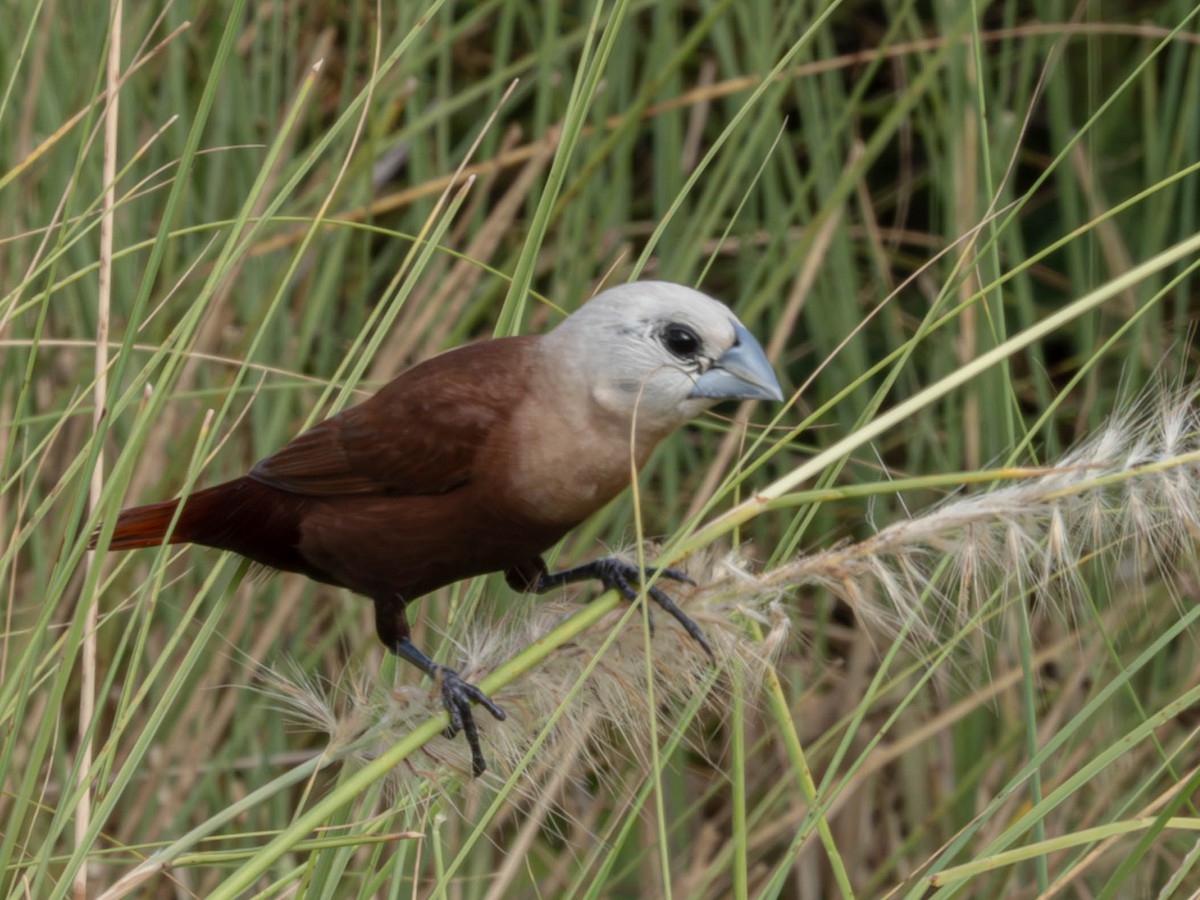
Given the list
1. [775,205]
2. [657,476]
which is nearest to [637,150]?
[657,476]

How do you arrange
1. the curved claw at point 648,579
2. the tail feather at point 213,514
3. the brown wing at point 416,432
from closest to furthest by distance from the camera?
the curved claw at point 648,579 → the brown wing at point 416,432 → the tail feather at point 213,514

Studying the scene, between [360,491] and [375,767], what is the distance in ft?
2.39

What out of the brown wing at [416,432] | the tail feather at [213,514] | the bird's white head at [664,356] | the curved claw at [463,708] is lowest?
the tail feather at [213,514]

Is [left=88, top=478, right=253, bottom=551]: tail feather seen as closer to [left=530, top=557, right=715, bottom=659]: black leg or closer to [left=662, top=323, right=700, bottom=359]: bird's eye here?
[left=530, top=557, right=715, bottom=659]: black leg

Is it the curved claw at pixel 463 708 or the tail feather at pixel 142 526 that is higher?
the curved claw at pixel 463 708

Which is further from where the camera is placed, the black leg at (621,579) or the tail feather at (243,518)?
the tail feather at (243,518)

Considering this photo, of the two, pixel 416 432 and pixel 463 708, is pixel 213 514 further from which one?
pixel 463 708

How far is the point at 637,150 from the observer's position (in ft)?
10.4

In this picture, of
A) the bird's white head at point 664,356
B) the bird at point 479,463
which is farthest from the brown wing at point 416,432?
the bird's white head at point 664,356

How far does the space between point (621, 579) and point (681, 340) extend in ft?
0.90

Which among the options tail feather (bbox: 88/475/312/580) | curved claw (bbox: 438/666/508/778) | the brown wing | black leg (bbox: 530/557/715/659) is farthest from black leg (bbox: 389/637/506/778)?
tail feather (bbox: 88/475/312/580)

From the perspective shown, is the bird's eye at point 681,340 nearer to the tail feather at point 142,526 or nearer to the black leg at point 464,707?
the black leg at point 464,707

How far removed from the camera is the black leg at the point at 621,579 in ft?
4.03

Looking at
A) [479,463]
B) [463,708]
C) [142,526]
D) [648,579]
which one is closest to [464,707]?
[463,708]
